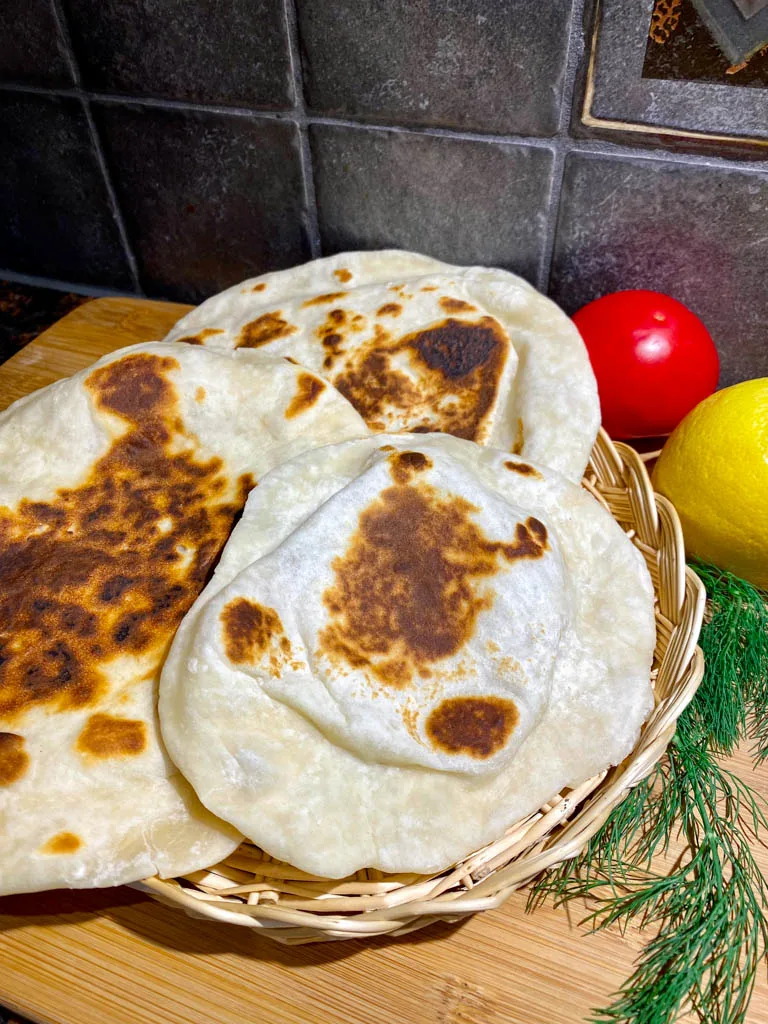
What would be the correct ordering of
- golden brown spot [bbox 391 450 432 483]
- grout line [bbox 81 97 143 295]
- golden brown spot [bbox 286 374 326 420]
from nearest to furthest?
golden brown spot [bbox 391 450 432 483] → golden brown spot [bbox 286 374 326 420] → grout line [bbox 81 97 143 295]

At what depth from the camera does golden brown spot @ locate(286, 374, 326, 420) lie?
1.15 metres

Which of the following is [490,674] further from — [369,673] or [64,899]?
[64,899]

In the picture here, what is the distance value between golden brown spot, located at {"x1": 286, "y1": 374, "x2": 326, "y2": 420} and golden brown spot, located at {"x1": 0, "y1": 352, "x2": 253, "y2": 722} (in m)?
0.12

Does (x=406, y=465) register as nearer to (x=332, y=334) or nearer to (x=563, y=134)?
(x=332, y=334)

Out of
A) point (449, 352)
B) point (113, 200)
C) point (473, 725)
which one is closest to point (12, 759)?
point (473, 725)

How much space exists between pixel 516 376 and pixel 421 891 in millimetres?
749

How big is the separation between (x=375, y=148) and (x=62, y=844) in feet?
4.17

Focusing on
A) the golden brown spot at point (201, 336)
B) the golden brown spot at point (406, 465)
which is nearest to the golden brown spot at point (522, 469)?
the golden brown spot at point (406, 465)

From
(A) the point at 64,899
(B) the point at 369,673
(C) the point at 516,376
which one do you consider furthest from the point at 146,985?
(C) the point at 516,376

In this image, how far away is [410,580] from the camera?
1011mm

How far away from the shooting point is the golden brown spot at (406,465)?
1.03 metres

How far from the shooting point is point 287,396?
1.17 m

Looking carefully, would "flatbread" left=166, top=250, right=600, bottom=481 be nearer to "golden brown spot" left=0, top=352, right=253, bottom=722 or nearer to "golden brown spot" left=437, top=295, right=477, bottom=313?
"golden brown spot" left=437, top=295, right=477, bottom=313

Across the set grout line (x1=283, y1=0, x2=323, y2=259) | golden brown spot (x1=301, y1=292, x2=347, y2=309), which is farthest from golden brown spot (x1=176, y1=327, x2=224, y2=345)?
grout line (x1=283, y1=0, x2=323, y2=259)
